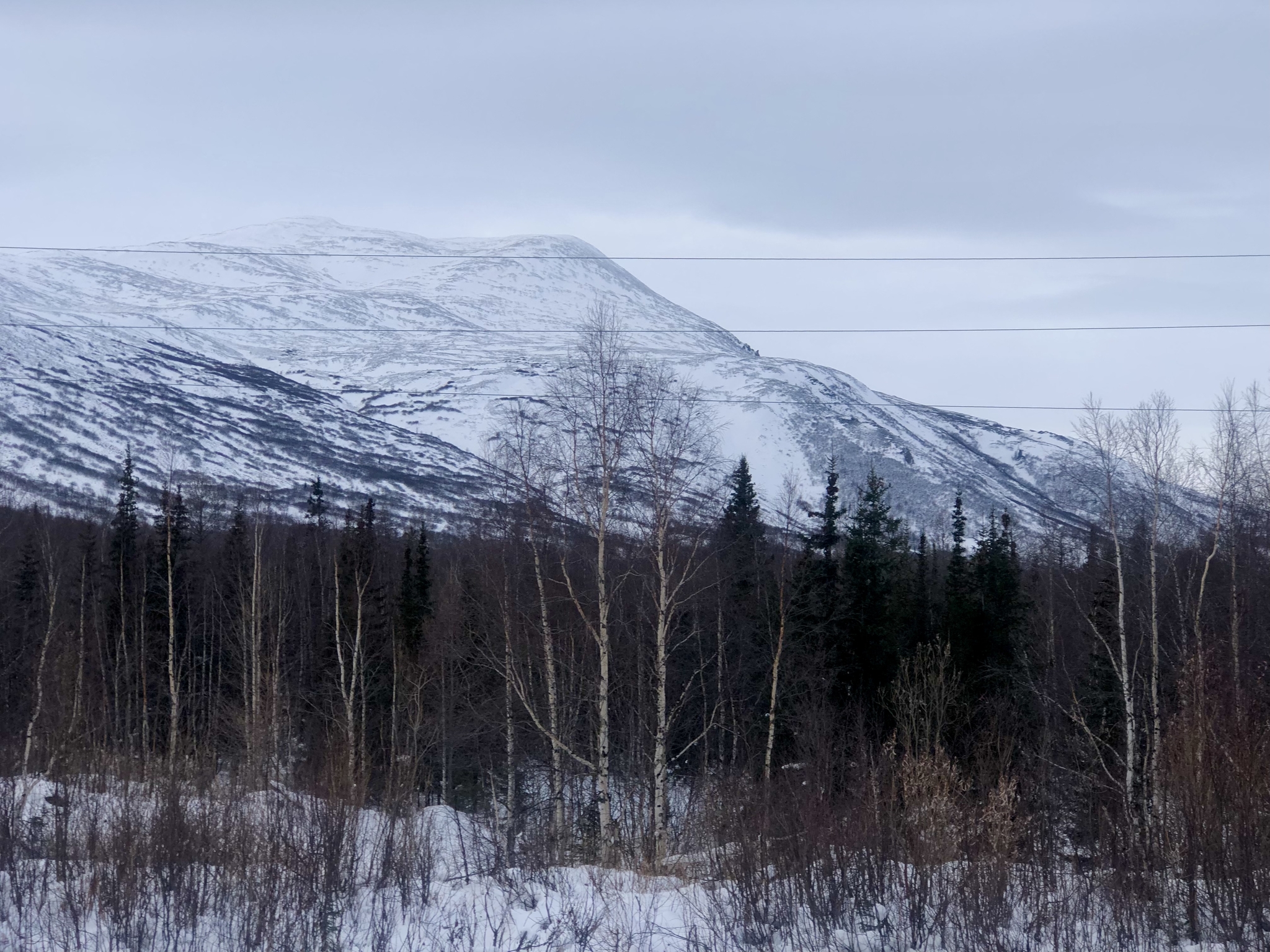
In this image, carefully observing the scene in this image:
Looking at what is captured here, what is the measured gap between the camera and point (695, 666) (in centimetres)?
3606

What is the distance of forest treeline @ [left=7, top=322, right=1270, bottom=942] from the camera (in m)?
10.8

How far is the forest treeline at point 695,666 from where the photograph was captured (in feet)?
35.5

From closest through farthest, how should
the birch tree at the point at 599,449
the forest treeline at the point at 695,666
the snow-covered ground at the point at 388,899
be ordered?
the snow-covered ground at the point at 388,899
the forest treeline at the point at 695,666
the birch tree at the point at 599,449

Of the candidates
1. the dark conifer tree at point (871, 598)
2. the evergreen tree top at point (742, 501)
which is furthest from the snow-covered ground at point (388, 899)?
the dark conifer tree at point (871, 598)

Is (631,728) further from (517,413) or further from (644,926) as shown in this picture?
(644,926)

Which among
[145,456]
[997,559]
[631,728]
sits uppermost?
[145,456]

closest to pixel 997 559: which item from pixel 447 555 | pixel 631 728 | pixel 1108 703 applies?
pixel 1108 703

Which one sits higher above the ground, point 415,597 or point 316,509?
point 316,509

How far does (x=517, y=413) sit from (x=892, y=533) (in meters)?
29.3

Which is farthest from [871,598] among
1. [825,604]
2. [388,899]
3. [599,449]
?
[388,899]

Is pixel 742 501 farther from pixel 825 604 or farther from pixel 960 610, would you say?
pixel 960 610

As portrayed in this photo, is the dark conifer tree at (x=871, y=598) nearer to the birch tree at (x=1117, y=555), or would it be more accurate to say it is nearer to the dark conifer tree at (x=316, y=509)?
the birch tree at (x=1117, y=555)

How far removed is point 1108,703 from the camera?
112ft

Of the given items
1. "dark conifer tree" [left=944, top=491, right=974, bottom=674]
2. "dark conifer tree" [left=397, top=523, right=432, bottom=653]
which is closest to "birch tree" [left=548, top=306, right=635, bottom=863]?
"dark conifer tree" [left=944, top=491, right=974, bottom=674]
